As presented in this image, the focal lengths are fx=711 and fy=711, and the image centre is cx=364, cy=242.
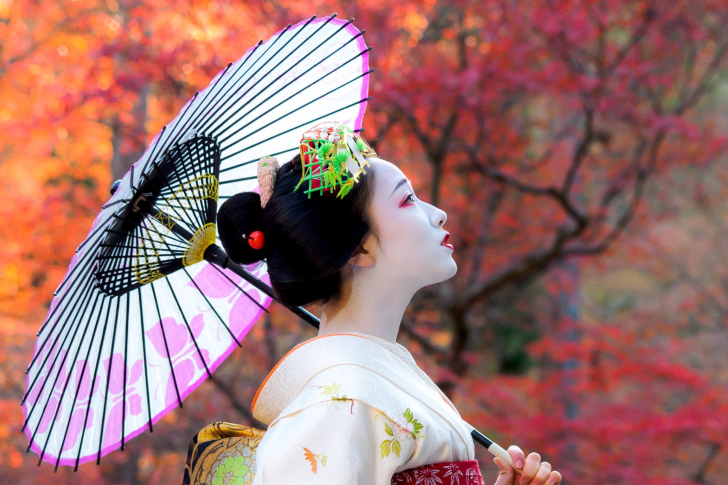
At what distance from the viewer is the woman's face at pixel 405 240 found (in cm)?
156

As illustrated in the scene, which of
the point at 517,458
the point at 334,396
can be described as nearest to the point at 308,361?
the point at 334,396

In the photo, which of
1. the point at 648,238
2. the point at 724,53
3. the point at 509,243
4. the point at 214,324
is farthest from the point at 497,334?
the point at 214,324

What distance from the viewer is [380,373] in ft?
4.77

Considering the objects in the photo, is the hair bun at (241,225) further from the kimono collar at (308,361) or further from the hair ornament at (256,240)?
the kimono collar at (308,361)

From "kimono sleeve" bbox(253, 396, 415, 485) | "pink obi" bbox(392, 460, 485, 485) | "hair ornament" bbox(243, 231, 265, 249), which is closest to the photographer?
"kimono sleeve" bbox(253, 396, 415, 485)

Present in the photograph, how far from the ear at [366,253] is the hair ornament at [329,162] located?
0.12 metres

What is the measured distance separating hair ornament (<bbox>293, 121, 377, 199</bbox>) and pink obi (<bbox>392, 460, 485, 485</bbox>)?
0.59 meters

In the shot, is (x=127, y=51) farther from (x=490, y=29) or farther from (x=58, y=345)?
(x=58, y=345)

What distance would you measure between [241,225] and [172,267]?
34cm

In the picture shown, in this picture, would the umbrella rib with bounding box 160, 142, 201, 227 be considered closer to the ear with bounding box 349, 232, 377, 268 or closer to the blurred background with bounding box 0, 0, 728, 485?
the ear with bounding box 349, 232, 377, 268

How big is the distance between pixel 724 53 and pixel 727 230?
3.77 metres

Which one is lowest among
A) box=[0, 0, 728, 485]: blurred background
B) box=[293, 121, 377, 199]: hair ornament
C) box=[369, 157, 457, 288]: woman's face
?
box=[0, 0, 728, 485]: blurred background

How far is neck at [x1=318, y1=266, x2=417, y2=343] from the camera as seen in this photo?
5.15ft

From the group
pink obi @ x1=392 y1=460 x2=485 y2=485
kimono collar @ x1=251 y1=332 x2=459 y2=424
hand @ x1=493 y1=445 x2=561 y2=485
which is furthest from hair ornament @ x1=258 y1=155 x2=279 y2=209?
hand @ x1=493 y1=445 x2=561 y2=485
